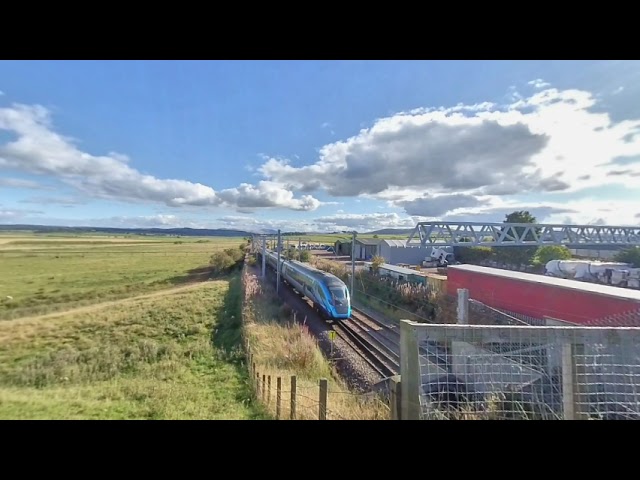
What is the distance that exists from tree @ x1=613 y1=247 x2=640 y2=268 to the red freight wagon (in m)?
3.16

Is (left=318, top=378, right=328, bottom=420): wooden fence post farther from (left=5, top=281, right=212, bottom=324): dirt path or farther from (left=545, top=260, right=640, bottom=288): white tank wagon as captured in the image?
(left=545, top=260, right=640, bottom=288): white tank wagon

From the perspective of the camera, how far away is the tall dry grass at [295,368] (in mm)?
1987

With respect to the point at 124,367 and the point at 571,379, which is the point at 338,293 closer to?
the point at 124,367

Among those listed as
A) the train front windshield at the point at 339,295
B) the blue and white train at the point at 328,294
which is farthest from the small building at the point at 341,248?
the train front windshield at the point at 339,295

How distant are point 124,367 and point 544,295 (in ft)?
18.9

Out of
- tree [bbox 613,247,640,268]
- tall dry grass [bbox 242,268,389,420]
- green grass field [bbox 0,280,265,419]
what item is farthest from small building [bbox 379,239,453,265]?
green grass field [bbox 0,280,265,419]

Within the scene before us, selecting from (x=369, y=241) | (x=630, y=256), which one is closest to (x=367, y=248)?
(x=369, y=241)
